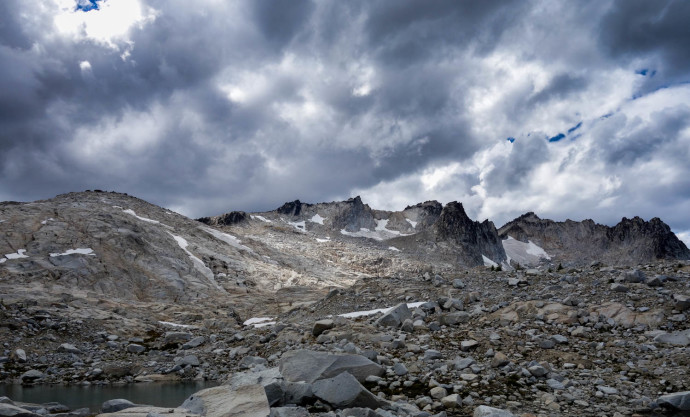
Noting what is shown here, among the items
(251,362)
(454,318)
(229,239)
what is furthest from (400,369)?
(229,239)

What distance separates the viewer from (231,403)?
31.1 feet

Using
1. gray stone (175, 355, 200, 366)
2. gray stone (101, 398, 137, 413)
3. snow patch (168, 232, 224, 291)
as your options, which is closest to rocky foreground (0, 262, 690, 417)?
gray stone (175, 355, 200, 366)

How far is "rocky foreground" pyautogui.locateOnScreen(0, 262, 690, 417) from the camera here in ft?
35.6

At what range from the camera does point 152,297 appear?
191 ft

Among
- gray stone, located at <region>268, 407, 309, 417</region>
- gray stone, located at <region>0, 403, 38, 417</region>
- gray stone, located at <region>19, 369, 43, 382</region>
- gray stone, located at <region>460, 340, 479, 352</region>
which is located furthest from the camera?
gray stone, located at <region>19, 369, 43, 382</region>

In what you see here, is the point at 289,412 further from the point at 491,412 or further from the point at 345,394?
the point at 491,412

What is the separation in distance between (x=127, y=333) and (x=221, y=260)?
52862mm

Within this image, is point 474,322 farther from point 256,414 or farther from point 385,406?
point 256,414

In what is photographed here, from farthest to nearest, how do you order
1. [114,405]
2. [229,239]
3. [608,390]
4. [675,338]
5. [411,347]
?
1. [229,239]
2. [411,347]
3. [675,338]
4. [608,390]
5. [114,405]

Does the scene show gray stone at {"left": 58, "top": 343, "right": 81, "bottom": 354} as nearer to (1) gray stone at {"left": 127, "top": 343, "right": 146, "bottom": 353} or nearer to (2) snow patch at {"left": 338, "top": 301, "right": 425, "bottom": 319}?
(1) gray stone at {"left": 127, "top": 343, "right": 146, "bottom": 353}

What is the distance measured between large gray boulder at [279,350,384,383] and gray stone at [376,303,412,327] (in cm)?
575

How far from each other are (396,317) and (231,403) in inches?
446

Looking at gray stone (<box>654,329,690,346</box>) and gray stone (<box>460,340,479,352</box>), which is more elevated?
gray stone (<box>460,340,479,352</box>)

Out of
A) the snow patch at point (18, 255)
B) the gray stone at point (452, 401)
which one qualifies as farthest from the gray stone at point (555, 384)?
the snow patch at point (18, 255)
